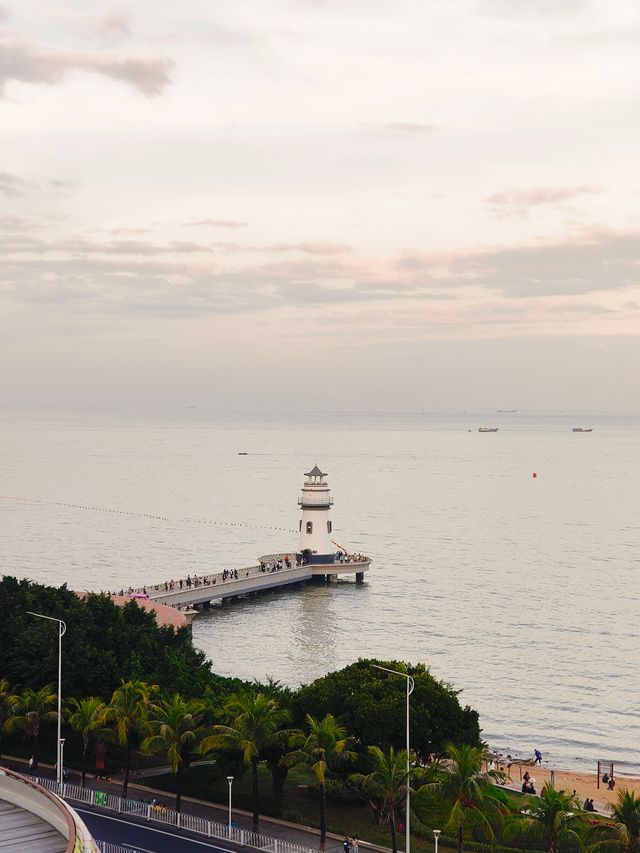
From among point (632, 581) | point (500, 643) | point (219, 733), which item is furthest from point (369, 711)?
point (632, 581)

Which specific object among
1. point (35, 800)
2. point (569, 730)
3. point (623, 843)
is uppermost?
point (35, 800)

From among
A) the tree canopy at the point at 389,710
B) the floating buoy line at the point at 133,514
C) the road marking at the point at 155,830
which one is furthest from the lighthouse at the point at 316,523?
the road marking at the point at 155,830

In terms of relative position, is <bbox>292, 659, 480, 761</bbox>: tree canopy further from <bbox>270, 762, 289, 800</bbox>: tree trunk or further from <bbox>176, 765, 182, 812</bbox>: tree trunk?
<bbox>176, 765, 182, 812</bbox>: tree trunk

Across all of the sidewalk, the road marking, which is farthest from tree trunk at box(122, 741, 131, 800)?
the road marking

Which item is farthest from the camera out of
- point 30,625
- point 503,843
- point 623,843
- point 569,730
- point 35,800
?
point 569,730

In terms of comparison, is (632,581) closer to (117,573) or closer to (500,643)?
(500,643)

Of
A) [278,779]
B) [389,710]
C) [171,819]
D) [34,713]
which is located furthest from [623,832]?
[34,713]

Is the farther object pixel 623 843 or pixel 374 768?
pixel 374 768

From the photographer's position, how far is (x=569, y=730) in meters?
64.6

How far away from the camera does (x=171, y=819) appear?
42.5 m

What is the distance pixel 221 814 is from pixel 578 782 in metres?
21.6

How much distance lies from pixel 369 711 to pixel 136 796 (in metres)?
10.5

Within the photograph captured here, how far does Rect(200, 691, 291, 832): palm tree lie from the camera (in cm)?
4259

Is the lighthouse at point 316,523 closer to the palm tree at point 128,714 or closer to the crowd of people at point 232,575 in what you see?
the crowd of people at point 232,575
